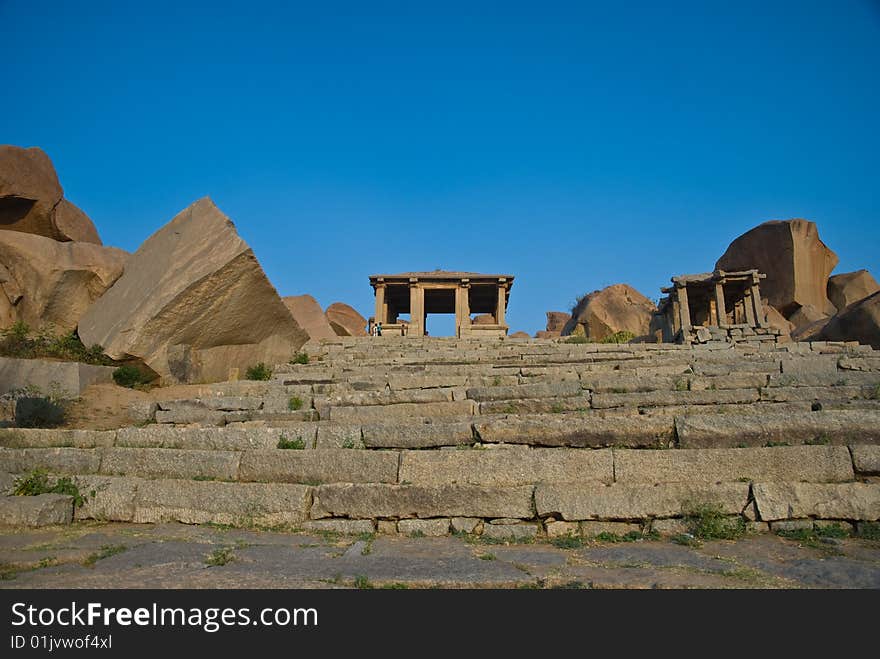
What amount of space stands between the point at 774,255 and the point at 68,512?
34.6m

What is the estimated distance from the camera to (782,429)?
5074 mm

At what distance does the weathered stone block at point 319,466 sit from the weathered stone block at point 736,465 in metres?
2.14

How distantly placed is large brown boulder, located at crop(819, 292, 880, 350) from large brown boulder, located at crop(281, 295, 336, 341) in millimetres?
18876

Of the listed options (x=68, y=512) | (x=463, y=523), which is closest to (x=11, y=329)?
(x=68, y=512)

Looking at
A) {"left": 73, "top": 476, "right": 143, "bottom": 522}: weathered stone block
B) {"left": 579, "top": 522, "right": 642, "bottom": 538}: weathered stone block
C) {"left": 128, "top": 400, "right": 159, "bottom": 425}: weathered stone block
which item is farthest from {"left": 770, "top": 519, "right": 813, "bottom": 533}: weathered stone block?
{"left": 128, "top": 400, "right": 159, "bottom": 425}: weathered stone block

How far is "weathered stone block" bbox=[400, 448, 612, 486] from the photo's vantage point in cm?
491

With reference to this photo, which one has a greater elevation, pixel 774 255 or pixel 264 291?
pixel 774 255

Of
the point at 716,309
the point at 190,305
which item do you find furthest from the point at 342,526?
the point at 716,309

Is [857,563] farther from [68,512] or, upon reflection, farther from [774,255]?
[774,255]

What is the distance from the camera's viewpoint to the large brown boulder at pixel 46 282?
396 inches

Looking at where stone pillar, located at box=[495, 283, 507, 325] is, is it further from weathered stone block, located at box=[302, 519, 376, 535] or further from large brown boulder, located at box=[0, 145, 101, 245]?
weathered stone block, located at box=[302, 519, 376, 535]
